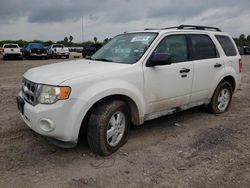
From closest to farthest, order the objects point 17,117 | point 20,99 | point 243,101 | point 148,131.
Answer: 1. point 20,99
2. point 148,131
3. point 17,117
4. point 243,101

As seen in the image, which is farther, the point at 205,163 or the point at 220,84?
the point at 220,84

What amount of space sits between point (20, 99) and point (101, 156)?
1.45 meters

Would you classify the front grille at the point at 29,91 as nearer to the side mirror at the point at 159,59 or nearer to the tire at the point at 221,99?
the side mirror at the point at 159,59

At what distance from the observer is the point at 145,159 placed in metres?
3.86

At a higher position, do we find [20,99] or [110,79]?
[110,79]

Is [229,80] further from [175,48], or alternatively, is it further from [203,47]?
[175,48]

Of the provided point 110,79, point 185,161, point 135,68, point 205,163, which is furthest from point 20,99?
point 205,163

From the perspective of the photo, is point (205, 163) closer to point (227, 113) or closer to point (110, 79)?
point (110, 79)

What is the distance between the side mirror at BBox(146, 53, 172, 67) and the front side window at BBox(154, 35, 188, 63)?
0.25 meters

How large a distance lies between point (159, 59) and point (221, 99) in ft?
8.32

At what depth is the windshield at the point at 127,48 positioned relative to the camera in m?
4.42

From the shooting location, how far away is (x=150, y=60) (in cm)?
430

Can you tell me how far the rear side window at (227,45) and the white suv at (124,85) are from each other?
34mm

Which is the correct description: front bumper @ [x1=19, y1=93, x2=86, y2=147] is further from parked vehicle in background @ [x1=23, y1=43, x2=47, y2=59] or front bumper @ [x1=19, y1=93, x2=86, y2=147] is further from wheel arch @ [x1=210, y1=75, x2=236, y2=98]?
parked vehicle in background @ [x1=23, y1=43, x2=47, y2=59]
